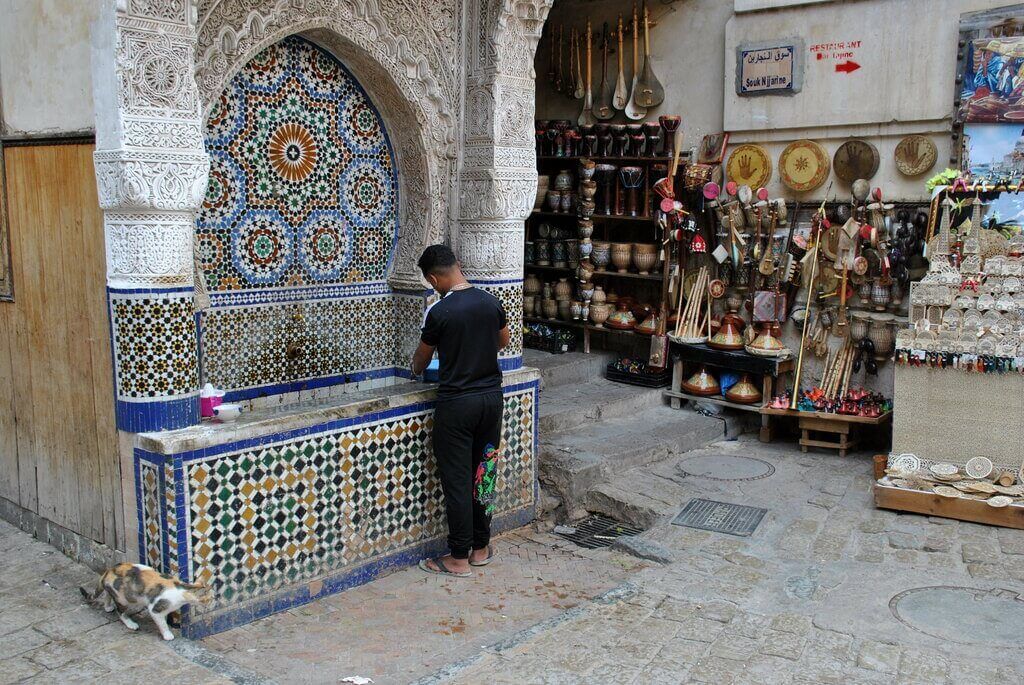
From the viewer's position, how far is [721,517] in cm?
588

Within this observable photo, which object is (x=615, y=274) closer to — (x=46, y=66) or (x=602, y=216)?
(x=602, y=216)

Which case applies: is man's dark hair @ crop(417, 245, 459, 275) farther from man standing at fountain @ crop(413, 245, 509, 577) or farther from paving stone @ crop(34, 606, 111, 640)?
paving stone @ crop(34, 606, 111, 640)

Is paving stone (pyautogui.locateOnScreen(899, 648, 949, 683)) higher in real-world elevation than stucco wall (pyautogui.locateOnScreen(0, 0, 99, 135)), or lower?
lower

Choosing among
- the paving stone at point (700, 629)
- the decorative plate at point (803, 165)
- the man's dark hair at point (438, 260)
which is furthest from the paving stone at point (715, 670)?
the decorative plate at point (803, 165)

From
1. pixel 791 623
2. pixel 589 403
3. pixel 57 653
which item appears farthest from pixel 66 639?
pixel 589 403

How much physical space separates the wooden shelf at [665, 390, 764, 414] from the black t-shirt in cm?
331

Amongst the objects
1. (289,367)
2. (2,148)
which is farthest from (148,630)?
(2,148)

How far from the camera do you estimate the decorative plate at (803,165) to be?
24.3ft

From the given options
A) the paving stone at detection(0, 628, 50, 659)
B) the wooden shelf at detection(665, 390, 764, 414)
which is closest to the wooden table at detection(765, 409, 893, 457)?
the wooden shelf at detection(665, 390, 764, 414)

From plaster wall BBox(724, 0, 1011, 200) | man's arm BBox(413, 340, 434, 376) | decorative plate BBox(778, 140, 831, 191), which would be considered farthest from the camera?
decorative plate BBox(778, 140, 831, 191)

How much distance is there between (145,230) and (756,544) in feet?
12.2

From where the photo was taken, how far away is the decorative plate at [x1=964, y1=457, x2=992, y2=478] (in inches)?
231

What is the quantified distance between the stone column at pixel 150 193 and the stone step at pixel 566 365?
3867mm

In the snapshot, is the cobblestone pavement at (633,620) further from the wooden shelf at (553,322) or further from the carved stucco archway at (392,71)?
the wooden shelf at (553,322)
